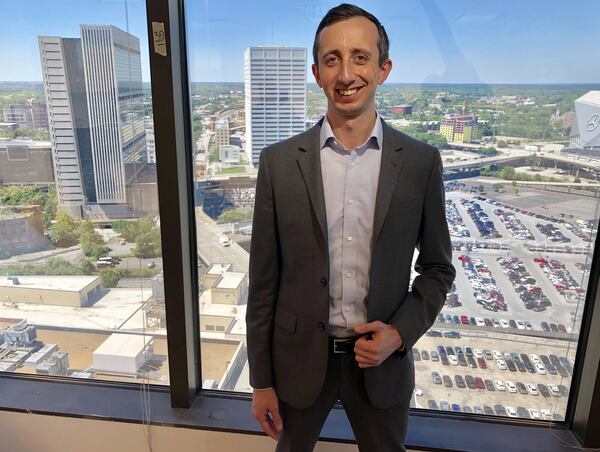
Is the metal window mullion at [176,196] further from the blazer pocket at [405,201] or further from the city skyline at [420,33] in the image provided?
the blazer pocket at [405,201]

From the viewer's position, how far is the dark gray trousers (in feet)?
3.78

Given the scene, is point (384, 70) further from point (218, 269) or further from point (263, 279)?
point (218, 269)

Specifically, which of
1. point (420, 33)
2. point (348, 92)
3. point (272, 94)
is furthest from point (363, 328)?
point (420, 33)

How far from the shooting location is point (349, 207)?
3.47 feet

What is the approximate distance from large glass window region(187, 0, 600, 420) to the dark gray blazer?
53 centimetres

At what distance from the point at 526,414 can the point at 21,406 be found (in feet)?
6.77

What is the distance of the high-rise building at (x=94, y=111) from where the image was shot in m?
1.58

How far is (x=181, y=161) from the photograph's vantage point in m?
1.54

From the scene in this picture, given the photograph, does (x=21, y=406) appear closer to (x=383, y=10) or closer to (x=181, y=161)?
(x=181, y=161)

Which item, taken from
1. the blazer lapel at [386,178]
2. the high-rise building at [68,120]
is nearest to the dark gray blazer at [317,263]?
the blazer lapel at [386,178]

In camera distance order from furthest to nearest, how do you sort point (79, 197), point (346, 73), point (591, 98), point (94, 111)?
point (79, 197) → point (94, 111) → point (591, 98) → point (346, 73)

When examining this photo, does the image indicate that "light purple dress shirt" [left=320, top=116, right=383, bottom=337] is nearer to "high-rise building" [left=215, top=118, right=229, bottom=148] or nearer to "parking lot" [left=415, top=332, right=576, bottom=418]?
"high-rise building" [left=215, top=118, right=229, bottom=148]

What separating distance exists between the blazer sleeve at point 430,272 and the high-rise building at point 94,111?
1084mm

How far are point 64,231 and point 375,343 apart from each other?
141 cm
